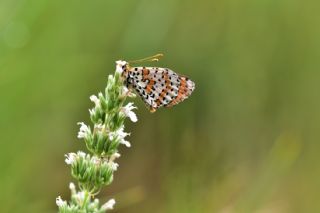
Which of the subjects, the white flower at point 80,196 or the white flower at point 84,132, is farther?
the white flower at point 84,132

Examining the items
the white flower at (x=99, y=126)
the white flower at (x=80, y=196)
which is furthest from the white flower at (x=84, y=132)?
the white flower at (x=80, y=196)

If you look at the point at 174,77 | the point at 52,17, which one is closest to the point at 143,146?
the point at 52,17

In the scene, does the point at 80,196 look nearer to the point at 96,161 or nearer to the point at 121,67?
the point at 96,161

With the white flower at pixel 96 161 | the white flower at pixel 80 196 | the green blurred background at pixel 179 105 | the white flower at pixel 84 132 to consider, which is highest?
the green blurred background at pixel 179 105

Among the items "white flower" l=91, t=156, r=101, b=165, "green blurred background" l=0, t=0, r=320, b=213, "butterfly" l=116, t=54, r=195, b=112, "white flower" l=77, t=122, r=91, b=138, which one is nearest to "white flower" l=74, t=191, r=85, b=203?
"white flower" l=91, t=156, r=101, b=165

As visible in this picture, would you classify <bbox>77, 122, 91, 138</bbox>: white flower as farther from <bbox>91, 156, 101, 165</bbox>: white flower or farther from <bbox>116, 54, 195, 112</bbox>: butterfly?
<bbox>116, 54, 195, 112</bbox>: butterfly

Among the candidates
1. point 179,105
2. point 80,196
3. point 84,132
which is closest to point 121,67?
point 84,132

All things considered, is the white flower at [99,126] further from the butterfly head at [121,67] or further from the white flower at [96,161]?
the butterfly head at [121,67]
